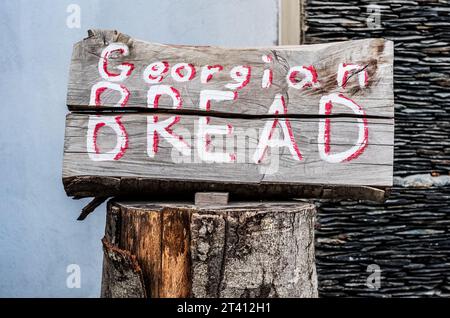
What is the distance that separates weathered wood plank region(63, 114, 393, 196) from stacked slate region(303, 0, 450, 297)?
1.64 meters

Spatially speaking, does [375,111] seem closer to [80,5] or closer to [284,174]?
[284,174]

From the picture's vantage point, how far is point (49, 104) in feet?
11.2

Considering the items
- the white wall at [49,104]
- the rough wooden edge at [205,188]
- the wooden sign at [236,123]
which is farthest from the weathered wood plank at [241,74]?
the white wall at [49,104]

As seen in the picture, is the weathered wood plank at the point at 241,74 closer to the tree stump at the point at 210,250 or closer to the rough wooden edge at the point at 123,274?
the tree stump at the point at 210,250

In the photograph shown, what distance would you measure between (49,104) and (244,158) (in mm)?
1906

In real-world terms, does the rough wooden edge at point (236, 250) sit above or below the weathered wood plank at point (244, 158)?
below

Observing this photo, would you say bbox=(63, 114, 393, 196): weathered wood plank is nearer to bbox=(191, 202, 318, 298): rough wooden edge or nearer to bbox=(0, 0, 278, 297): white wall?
bbox=(191, 202, 318, 298): rough wooden edge

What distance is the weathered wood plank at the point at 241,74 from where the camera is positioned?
184 cm

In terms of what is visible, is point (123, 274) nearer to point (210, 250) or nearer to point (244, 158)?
point (210, 250)

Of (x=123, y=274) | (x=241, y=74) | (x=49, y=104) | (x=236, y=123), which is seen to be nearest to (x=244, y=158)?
(x=236, y=123)

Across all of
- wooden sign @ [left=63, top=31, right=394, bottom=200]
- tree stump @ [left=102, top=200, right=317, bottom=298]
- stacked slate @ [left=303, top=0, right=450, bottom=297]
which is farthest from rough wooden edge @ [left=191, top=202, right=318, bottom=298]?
stacked slate @ [left=303, top=0, right=450, bottom=297]

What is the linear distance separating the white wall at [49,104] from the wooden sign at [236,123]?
62.6 inches

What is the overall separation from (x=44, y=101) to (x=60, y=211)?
2.01 feet
